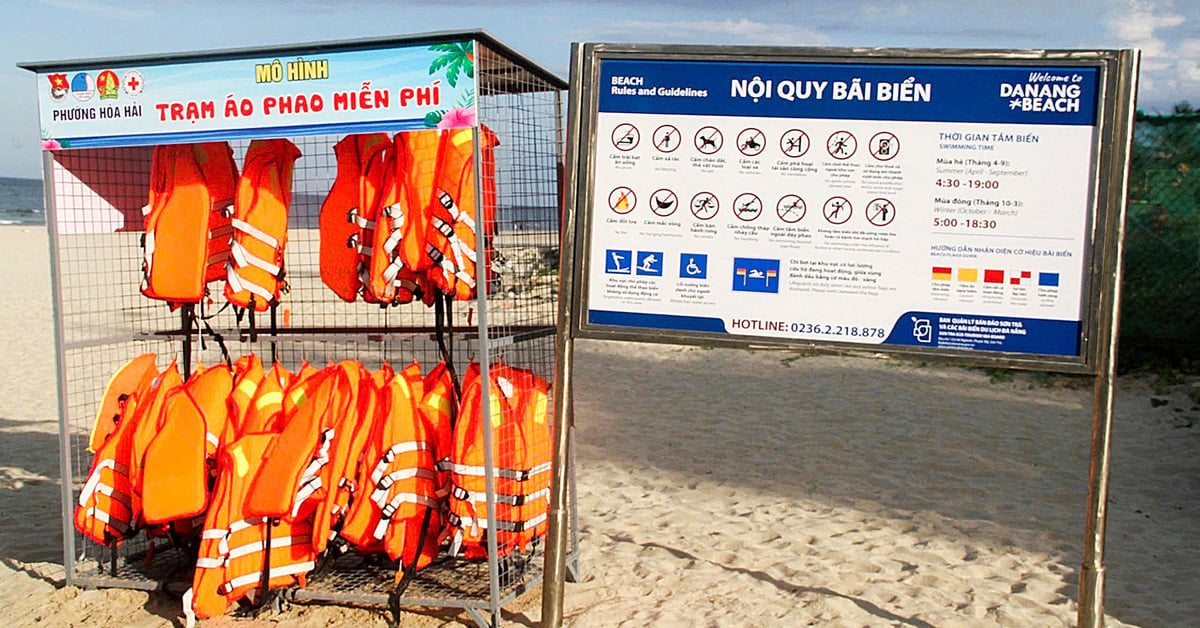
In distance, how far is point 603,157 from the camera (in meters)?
3.96

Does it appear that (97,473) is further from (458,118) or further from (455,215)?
(458,118)

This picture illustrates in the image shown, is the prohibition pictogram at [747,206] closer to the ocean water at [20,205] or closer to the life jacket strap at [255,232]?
the life jacket strap at [255,232]

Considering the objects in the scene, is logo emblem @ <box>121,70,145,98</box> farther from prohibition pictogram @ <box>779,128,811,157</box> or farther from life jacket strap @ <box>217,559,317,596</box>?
prohibition pictogram @ <box>779,128,811,157</box>

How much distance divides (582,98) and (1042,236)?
5.97 ft

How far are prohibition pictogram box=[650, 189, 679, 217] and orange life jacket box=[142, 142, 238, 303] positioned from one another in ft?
7.61

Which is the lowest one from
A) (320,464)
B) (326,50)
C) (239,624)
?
(239,624)

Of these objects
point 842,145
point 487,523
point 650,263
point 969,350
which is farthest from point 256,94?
point 969,350

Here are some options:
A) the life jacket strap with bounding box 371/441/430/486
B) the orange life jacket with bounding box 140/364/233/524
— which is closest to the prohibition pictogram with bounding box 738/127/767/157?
the life jacket strap with bounding box 371/441/430/486

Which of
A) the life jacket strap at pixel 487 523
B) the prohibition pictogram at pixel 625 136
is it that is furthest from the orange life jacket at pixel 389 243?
the prohibition pictogram at pixel 625 136

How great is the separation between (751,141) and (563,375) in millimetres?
1211

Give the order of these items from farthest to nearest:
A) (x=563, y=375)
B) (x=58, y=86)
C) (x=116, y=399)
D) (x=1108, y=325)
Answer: (x=116, y=399) → (x=58, y=86) → (x=563, y=375) → (x=1108, y=325)

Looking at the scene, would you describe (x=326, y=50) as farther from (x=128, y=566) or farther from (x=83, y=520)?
(x=128, y=566)

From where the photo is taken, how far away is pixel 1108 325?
11.8 ft

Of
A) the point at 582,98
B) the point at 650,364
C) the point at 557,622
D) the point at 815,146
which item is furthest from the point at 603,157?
the point at 650,364
